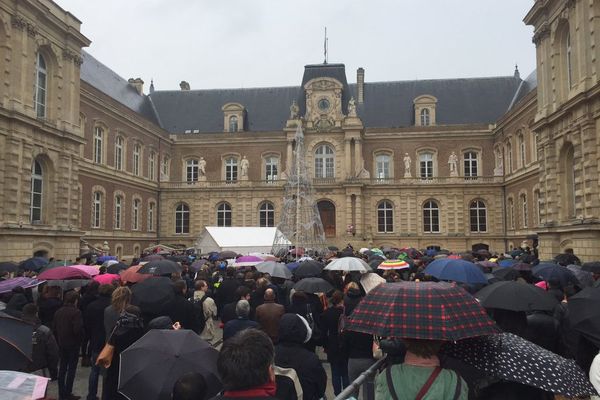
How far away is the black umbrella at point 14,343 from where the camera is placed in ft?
13.3

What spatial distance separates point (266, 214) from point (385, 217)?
27.7ft

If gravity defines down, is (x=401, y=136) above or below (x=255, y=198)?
above

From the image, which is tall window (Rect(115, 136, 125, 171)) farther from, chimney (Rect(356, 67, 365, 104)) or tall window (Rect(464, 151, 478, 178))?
tall window (Rect(464, 151, 478, 178))

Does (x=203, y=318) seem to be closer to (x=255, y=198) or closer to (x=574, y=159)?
(x=574, y=159)

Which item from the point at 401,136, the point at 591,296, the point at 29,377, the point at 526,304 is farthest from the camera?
the point at 401,136

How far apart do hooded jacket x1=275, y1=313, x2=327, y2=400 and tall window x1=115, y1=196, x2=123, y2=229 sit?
2882 cm

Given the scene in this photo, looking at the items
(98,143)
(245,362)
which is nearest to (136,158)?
(98,143)

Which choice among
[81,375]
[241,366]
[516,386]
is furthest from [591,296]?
[81,375]

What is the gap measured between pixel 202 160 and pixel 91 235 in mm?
11632

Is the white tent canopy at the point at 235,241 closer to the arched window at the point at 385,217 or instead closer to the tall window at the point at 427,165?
the arched window at the point at 385,217

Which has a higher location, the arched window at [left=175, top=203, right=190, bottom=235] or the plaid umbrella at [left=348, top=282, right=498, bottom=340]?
the arched window at [left=175, top=203, right=190, bottom=235]

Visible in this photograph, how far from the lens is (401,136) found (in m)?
Answer: 36.6

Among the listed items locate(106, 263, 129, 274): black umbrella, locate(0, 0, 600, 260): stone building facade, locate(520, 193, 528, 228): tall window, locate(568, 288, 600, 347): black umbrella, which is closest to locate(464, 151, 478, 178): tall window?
locate(0, 0, 600, 260): stone building facade

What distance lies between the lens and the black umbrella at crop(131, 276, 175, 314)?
21.2ft
